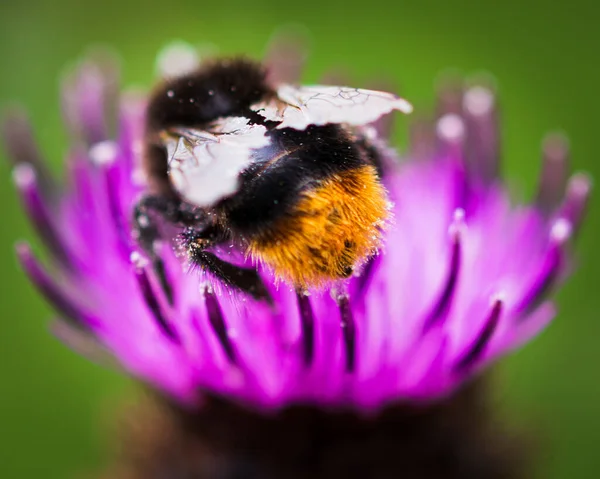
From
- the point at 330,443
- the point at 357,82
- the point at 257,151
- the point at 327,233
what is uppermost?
the point at 257,151

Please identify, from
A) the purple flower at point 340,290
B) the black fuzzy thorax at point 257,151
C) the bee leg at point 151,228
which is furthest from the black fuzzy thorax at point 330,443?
the black fuzzy thorax at point 257,151

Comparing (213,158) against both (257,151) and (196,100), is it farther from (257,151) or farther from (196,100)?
(196,100)

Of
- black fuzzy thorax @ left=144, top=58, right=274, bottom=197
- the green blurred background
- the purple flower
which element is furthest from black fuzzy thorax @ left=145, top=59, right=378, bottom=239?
the green blurred background

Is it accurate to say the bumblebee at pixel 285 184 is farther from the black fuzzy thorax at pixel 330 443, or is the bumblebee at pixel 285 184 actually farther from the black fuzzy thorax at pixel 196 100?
the black fuzzy thorax at pixel 330 443

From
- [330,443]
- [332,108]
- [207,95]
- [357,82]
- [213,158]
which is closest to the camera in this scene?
[213,158]

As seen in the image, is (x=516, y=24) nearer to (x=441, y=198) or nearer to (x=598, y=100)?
(x=598, y=100)

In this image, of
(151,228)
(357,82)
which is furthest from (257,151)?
(357,82)

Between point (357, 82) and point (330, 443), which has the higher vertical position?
point (357, 82)
